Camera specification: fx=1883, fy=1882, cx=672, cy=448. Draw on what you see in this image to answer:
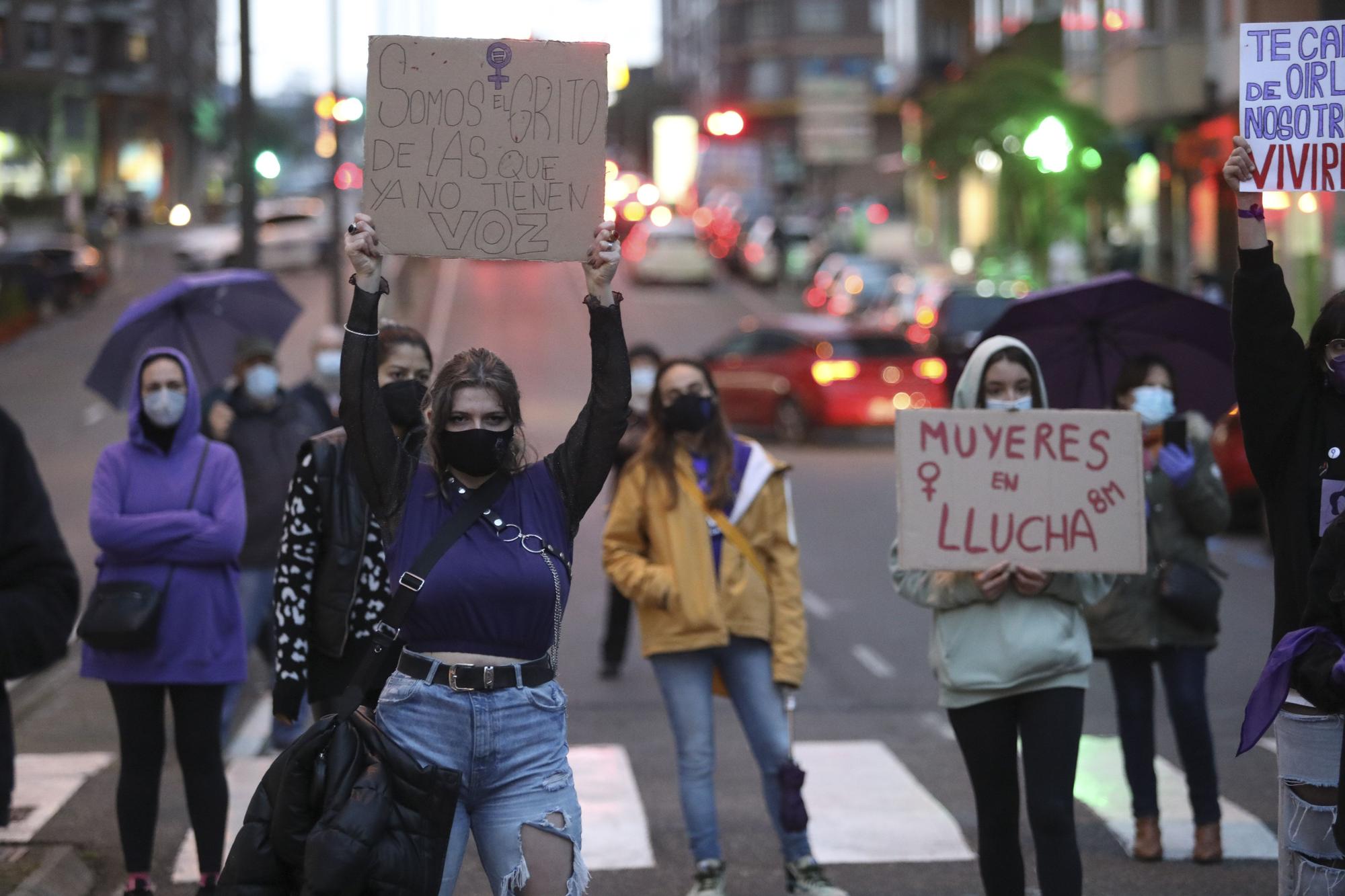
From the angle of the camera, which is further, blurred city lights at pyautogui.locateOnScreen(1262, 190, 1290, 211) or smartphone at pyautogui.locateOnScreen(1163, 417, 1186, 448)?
blurred city lights at pyautogui.locateOnScreen(1262, 190, 1290, 211)

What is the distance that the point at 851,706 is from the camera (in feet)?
34.8

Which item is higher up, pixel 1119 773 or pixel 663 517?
pixel 663 517

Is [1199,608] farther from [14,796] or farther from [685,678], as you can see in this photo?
[14,796]

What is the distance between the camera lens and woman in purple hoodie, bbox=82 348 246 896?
6.37m

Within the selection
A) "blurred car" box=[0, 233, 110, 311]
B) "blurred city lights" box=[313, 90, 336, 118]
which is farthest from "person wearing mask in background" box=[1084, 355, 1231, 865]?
"blurred car" box=[0, 233, 110, 311]

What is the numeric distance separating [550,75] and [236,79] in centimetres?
1209

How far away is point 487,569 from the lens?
4.46 m

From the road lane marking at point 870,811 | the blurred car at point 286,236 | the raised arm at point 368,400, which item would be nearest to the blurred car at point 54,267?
the blurred car at point 286,236

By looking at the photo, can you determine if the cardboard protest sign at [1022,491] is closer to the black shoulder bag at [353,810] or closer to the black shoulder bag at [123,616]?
the black shoulder bag at [353,810]

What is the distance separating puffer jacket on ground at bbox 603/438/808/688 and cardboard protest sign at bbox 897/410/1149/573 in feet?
3.52

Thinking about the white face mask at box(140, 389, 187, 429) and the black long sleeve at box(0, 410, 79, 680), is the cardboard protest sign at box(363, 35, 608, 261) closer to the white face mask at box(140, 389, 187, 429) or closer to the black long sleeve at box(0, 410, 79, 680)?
the black long sleeve at box(0, 410, 79, 680)

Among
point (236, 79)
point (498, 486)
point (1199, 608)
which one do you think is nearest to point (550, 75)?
point (498, 486)

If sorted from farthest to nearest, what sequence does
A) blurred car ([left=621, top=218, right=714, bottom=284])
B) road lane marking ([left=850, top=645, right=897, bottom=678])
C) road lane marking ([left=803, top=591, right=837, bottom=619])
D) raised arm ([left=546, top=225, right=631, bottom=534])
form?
blurred car ([left=621, top=218, right=714, bottom=284]) < road lane marking ([left=803, top=591, right=837, bottom=619]) < road lane marking ([left=850, top=645, right=897, bottom=678]) < raised arm ([left=546, top=225, right=631, bottom=534])

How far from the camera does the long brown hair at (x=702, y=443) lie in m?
6.84
